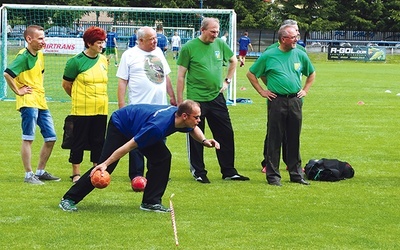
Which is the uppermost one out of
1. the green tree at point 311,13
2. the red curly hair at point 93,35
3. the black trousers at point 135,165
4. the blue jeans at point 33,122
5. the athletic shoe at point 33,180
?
the green tree at point 311,13

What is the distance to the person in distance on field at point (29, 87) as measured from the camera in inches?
392

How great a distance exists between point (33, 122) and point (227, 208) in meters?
2.74

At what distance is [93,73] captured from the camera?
10023mm

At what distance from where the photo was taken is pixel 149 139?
7.74 meters

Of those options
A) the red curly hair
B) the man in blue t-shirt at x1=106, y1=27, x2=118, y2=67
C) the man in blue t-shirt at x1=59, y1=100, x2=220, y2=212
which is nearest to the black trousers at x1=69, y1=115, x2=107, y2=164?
the red curly hair

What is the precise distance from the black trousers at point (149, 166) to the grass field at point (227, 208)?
21cm

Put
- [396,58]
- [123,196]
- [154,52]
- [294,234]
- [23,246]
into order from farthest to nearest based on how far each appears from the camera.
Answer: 1. [396,58]
2. [154,52]
3. [123,196]
4. [294,234]
5. [23,246]

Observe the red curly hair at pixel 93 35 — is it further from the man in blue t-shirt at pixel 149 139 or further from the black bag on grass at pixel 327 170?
the black bag on grass at pixel 327 170

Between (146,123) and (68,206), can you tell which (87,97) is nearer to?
(68,206)

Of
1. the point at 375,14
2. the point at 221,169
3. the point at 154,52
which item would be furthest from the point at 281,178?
the point at 375,14

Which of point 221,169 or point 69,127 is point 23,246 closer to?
point 69,127

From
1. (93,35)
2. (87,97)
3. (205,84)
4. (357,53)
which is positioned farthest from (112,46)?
(357,53)

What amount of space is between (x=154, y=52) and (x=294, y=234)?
131 inches

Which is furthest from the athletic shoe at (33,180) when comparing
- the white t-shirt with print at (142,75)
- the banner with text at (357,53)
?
the banner with text at (357,53)
